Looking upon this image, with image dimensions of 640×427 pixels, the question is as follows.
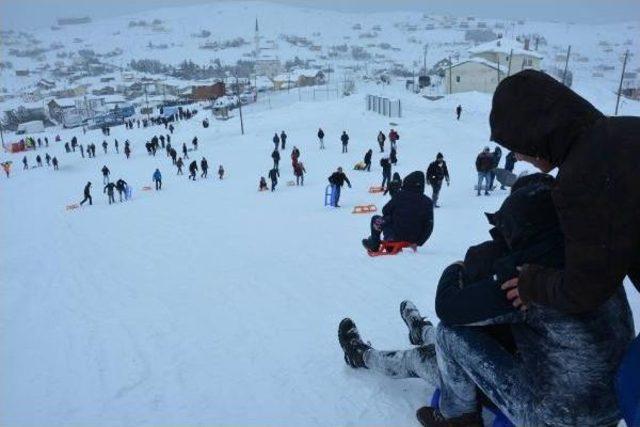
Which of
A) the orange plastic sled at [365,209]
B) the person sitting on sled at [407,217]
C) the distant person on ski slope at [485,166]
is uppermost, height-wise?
the person sitting on sled at [407,217]

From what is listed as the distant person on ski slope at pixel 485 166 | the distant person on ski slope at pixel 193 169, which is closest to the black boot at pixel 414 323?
the distant person on ski slope at pixel 485 166

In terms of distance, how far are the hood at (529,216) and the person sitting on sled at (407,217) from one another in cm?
500

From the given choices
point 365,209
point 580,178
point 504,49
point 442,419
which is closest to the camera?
point 580,178

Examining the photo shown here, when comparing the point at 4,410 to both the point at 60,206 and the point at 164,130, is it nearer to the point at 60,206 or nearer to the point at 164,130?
the point at 60,206

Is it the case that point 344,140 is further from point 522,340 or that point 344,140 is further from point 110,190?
point 522,340

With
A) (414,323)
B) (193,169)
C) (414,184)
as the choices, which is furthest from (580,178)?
(193,169)

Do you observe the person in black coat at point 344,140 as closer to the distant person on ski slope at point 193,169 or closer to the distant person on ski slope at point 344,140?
the distant person on ski slope at point 344,140

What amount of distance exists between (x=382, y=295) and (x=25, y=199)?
26.8m

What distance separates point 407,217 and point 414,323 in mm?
3803

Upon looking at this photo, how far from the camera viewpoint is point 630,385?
6.46ft

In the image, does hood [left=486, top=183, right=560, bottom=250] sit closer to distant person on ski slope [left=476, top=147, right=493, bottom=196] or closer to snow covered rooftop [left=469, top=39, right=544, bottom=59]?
distant person on ski slope [left=476, top=147, right=493, bottom=196]

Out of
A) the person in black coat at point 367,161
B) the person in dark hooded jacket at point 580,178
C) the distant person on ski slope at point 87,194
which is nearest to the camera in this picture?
the person in dark hooded jacket at point 580,178

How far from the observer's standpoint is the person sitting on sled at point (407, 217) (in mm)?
7219

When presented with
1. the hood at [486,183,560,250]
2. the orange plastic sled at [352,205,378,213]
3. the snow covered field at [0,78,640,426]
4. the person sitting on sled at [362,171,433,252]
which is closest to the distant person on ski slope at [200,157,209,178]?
the snow covered field at [0,78,640,426]
